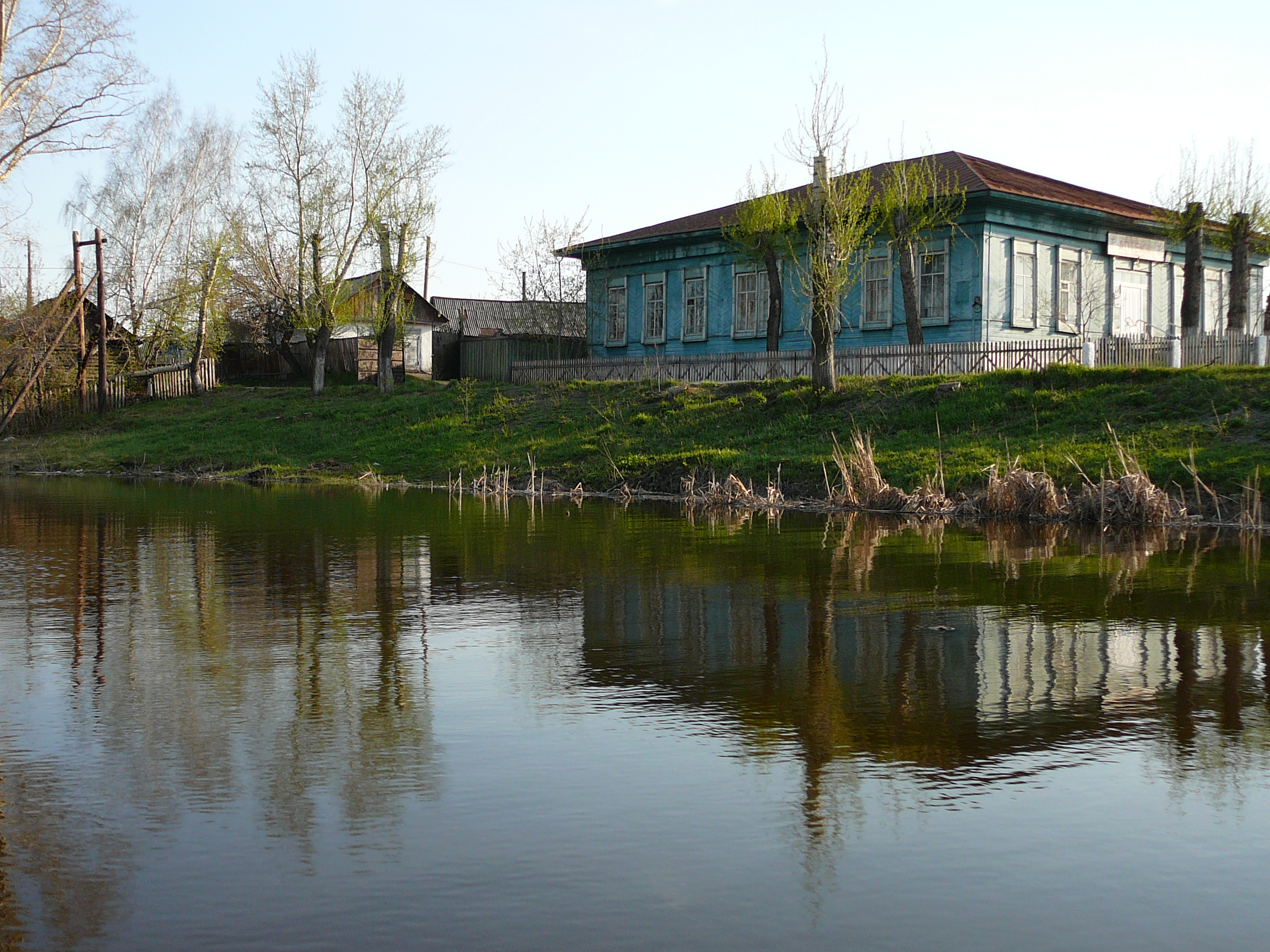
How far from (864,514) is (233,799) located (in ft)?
49.9

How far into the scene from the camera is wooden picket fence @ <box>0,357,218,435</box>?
41.6m

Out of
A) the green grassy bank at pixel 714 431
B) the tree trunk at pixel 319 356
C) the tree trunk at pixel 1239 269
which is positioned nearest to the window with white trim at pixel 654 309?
the green grassy bank at pixel 714 431

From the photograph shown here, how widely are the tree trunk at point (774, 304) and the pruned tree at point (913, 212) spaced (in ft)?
12.5

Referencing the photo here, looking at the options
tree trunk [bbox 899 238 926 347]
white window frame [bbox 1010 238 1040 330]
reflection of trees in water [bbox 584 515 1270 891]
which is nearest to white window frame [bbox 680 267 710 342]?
tree trunk [bbox 899 238 926 347]

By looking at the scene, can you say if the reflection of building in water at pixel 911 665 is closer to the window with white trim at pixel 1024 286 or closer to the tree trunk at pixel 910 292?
the tree trunk at pixel 910 292

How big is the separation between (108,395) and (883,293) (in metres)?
26.2

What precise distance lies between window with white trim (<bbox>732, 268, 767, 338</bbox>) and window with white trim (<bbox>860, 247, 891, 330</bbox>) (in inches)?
144

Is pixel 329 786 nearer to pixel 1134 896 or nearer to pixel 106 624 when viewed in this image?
pixel 1134 896

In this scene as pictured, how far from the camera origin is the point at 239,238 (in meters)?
46.5

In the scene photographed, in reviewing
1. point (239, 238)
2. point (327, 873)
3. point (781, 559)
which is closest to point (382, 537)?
point (781, 559)

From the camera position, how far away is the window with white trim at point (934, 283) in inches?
1340

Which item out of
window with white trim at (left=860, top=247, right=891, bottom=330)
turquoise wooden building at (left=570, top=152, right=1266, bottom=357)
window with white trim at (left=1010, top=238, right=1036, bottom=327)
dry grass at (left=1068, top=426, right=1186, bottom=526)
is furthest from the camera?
window with white trim at (left=860, top=247, right=891, bottom=330)

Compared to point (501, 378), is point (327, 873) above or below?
below

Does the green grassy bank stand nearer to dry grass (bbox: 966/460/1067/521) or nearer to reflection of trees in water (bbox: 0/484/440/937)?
dry grass (bbox: 966/460/1067/521)
